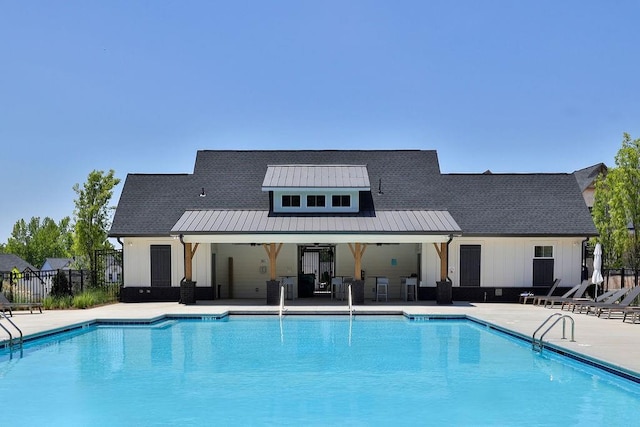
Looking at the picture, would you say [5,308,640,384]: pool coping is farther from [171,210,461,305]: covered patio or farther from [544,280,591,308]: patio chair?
[544,280,591,308]: patio chair

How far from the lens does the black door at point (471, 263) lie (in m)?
22.2

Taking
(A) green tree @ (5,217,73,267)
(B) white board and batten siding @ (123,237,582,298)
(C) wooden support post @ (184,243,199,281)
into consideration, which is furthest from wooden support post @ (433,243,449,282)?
(A) green tree @ (5,217,73,267)

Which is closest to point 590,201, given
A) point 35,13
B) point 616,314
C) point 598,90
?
point 598,90

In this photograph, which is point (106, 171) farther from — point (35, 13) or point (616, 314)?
point (616, 314)

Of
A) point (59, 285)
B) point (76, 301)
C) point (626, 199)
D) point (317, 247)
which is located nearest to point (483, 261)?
point (317, 247)

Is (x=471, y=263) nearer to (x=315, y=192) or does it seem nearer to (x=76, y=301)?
(x=315, y=192)

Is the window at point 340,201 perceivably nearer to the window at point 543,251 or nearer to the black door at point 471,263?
the black door at point 471,263

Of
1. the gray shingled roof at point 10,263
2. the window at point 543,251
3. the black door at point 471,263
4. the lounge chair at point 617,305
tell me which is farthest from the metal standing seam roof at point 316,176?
the gray shingled roof at point 10,263

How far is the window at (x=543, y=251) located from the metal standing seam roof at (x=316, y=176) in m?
6.80

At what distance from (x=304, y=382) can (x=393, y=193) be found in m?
15.0

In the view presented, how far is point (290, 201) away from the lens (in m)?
22.7

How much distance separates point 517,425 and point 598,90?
721 inches

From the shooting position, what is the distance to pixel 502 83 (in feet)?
70.1

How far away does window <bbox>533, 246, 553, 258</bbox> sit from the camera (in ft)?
72.9
